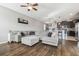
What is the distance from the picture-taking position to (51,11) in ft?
7.22

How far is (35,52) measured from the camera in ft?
6.99

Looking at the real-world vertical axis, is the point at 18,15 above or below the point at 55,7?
below

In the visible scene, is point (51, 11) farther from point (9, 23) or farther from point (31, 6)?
point (9, 23)

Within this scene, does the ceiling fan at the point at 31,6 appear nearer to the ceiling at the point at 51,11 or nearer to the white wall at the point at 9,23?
the ceiling at the point at 51,11

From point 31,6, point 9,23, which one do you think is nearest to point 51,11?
point 31,6

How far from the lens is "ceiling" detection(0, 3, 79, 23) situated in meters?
2.07

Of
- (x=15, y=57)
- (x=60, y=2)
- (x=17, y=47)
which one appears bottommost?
(x=15, y=57)

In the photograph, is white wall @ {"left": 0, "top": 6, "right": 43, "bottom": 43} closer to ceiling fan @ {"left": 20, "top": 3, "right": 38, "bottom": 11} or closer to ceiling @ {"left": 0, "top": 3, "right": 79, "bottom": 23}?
ceiling @ {"left": 0, "top": 3, "right": 79, "bottom": 23}

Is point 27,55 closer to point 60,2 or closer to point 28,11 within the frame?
point 28,11

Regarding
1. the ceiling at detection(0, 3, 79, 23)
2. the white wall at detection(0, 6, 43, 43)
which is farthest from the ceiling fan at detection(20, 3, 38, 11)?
the white wall at detection(0, 6, 43, 43)

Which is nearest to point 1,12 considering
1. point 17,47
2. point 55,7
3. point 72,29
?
point 17,47

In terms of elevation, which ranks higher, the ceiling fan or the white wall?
the ceiling fan

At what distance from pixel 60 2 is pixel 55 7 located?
0.20 meters

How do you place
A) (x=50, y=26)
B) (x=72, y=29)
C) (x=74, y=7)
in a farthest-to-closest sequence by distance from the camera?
(x=72, y=29) < (x=50, y=26) < (x=74, y=7)
